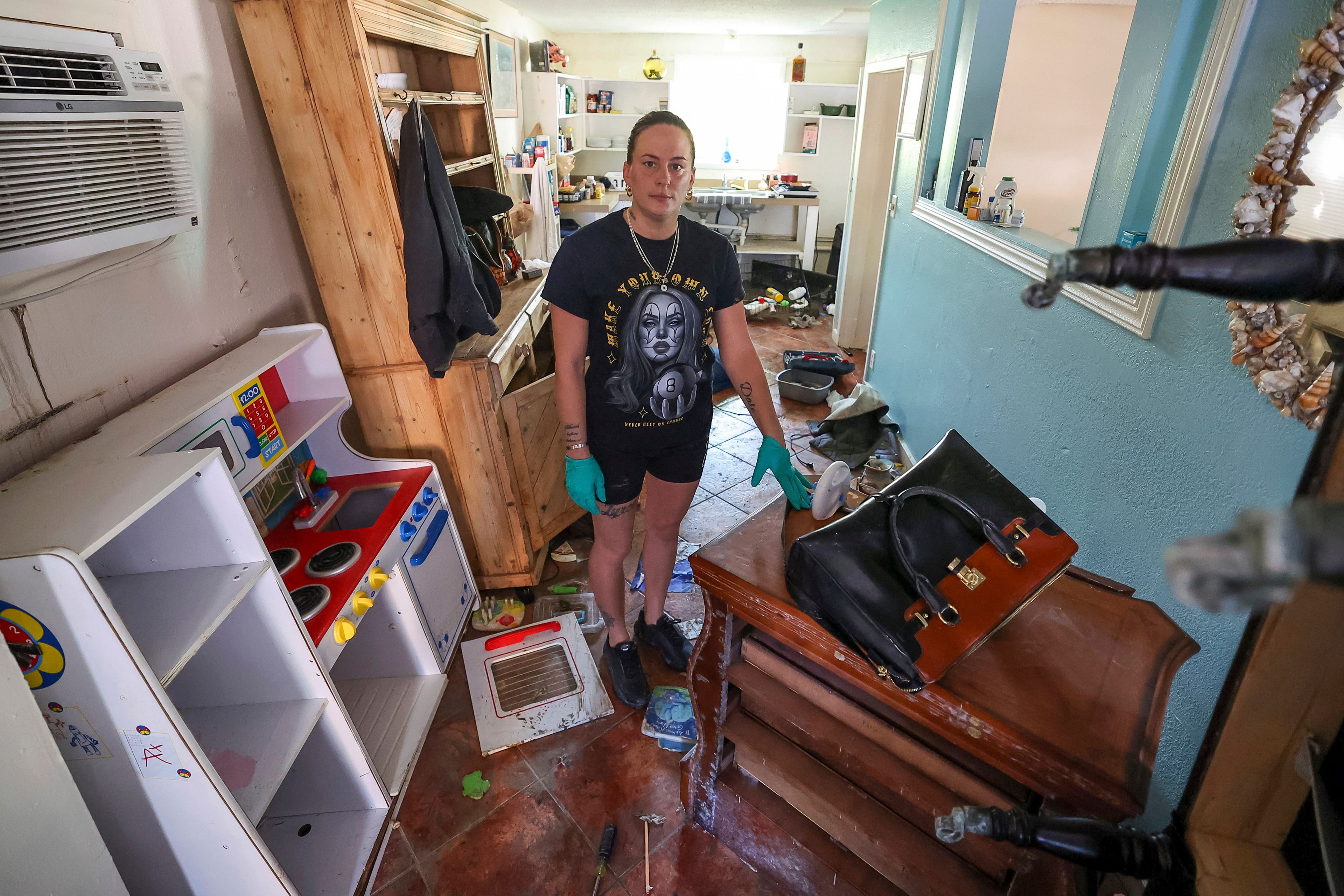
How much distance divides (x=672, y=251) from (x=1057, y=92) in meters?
3.83

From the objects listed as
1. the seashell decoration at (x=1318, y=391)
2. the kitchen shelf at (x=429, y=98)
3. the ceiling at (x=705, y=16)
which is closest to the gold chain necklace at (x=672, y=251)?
the kitchen shelf at (x=429, y=98)

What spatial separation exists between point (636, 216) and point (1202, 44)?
1.27m

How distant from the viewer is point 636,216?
1469 mm

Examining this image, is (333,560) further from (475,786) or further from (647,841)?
(647,841)

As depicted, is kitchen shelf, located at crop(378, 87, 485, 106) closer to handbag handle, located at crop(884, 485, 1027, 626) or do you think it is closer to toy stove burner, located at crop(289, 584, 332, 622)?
toy stove burner, located at crop(289, 584, 332, 622)

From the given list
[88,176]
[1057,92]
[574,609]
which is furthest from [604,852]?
[1057,92]

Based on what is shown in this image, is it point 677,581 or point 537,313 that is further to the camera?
point 537,313

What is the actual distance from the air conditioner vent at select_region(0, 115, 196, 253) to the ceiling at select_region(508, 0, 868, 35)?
3.26 meters

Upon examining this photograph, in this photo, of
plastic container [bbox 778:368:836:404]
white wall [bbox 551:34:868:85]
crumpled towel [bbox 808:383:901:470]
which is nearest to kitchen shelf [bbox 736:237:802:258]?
white wall [bbox 551:34:868:85]

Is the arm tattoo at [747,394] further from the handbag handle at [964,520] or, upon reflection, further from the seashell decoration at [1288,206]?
the seashell decoration at [1288,206]

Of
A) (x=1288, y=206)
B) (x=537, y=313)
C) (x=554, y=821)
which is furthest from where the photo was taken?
(x=537, y=313)

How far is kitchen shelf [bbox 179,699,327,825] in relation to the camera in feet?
4.02

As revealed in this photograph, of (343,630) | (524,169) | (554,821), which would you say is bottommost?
(554,821)

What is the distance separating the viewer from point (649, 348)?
5.05 ft
